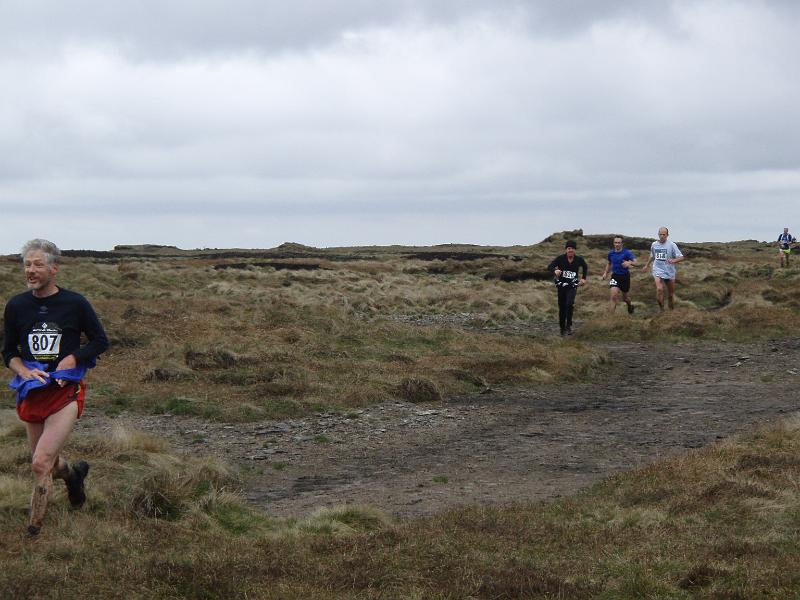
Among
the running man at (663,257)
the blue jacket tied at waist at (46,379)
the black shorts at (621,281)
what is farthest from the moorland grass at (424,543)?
the black shorts at (621,281)

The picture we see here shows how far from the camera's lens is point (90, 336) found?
270 inches

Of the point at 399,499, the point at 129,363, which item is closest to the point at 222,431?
the point at 399,499

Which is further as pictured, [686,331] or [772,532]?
[686,331]

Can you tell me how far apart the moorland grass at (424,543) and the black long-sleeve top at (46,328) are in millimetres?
1196

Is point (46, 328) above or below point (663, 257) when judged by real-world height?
below

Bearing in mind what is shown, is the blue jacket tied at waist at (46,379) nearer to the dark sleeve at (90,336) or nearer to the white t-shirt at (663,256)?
the dark sleeve at (90,336)

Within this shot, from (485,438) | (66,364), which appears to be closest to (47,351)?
(66,364)

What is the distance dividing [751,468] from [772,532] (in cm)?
198

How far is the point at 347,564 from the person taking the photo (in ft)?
19.5

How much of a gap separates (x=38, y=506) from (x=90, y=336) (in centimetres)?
123

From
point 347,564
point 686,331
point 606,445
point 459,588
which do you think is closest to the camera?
point 459,588

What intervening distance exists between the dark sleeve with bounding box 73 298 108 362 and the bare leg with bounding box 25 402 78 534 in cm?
38

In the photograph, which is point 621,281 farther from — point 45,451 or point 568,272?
point 45,451

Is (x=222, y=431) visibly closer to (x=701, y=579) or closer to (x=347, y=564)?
(x=347, y=564)
